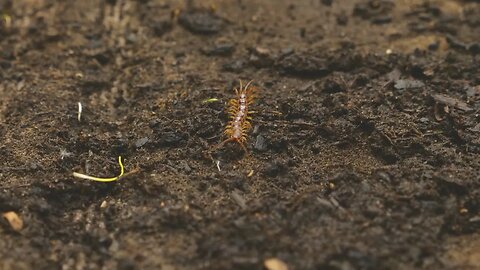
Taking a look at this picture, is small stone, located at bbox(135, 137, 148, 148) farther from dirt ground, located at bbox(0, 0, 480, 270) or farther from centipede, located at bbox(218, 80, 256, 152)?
centipede, located at bbox(218, 80, 256, 152)

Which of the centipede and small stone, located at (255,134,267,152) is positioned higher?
the centipede

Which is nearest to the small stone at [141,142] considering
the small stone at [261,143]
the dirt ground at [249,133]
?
the dirt ground at [249,133]

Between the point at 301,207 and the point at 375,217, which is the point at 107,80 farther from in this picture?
the point at 375,217

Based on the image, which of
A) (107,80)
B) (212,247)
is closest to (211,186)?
(212,247)

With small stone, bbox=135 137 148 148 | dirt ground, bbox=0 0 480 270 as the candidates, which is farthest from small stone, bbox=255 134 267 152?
small stone, bbox=135 137 148 148

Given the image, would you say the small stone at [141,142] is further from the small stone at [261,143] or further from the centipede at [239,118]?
the small stone at [261,143]

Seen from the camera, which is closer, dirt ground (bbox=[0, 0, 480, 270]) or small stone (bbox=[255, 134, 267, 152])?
dirt ground (bbox=[0, 0, 480, 270])
